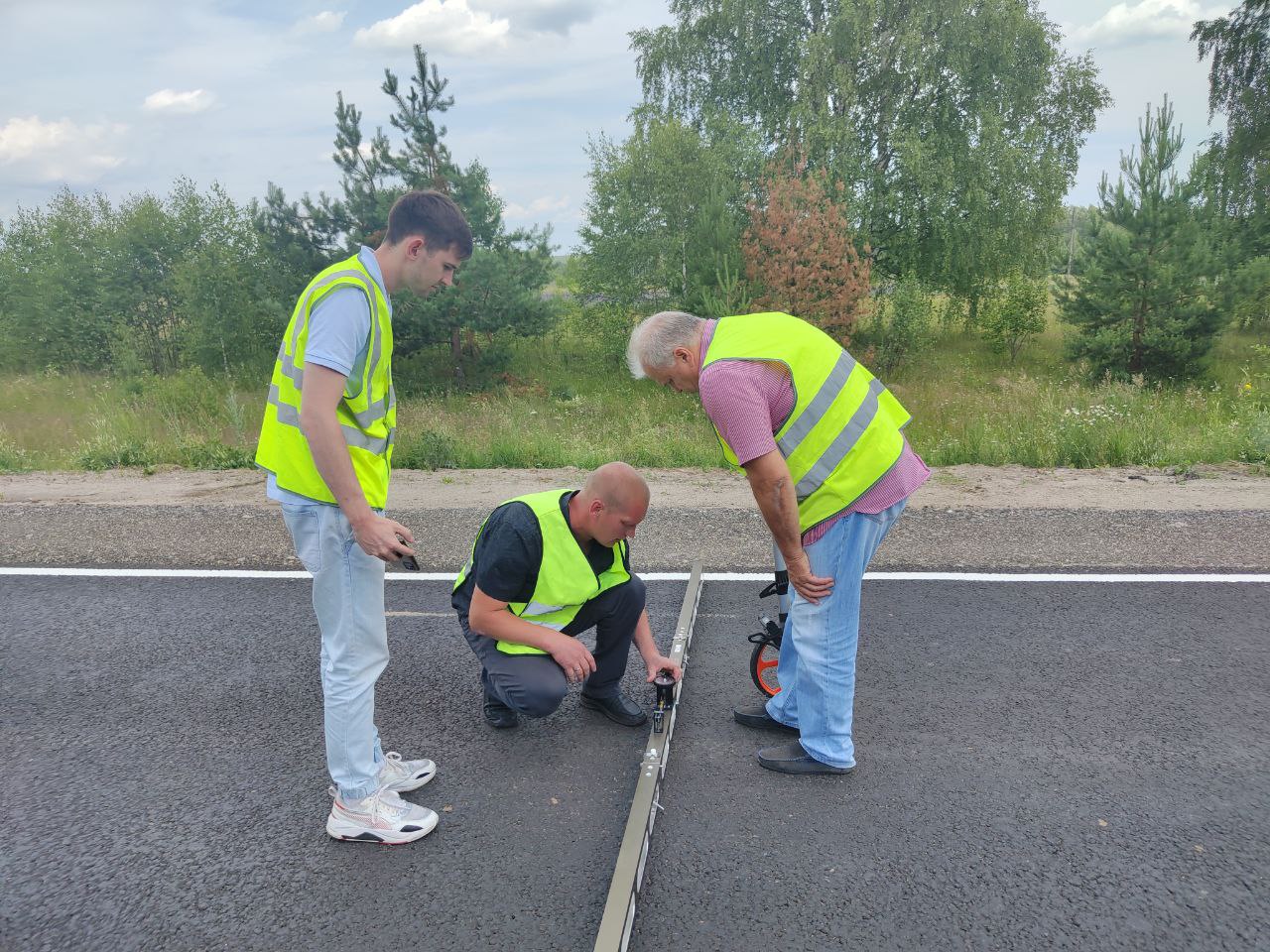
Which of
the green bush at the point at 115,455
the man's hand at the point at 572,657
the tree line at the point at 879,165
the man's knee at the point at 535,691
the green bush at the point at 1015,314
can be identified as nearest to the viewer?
the man's hand at the point at 572,657

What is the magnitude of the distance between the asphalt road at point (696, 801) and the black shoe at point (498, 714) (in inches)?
2.5

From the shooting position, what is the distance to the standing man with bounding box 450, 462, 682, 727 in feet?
10.3

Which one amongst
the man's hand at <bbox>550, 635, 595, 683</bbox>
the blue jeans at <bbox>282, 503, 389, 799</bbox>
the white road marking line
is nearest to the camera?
the blue jeans at <bbox>282, 503, 389, 799</bbox>

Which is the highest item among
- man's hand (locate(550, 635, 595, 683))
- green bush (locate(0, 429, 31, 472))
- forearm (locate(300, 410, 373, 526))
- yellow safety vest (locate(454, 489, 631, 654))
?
forearm (locate(300, 410, 373, 526))

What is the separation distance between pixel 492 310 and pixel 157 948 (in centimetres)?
1635

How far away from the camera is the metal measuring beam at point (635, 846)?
2.31 meters

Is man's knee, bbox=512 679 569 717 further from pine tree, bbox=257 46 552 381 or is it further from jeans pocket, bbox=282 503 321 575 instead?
pine tree, bbox=257 46 552 381

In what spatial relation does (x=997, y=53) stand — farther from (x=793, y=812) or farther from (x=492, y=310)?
(x=793, y=812)

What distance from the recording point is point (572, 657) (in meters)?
3.25

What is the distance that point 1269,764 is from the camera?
3.24 metres

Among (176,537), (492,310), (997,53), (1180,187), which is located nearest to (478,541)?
(176,537)

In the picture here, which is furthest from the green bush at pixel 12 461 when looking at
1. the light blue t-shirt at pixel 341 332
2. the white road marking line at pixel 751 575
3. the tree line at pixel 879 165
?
the tree line at pixel 879 165

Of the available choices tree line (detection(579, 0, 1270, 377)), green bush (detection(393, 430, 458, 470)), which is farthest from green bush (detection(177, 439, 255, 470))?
tree line (detection(579, 0, 1270, 377))

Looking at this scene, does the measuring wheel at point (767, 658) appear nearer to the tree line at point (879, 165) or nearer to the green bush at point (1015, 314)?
the tree line at point (879, 165)
